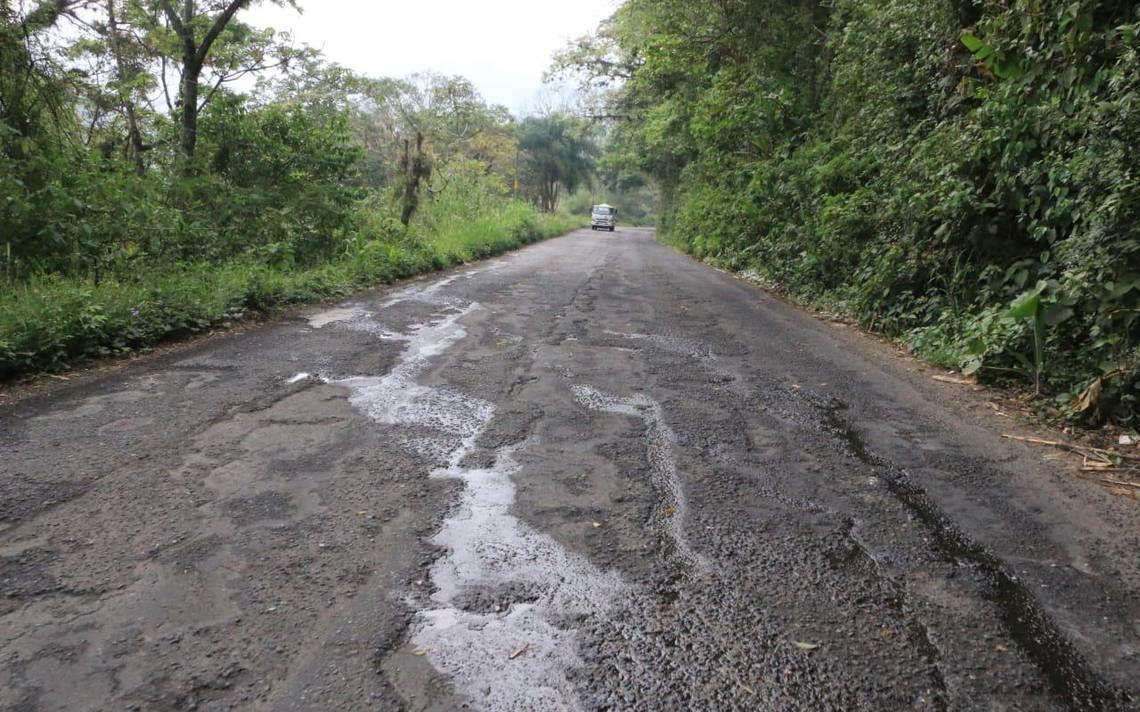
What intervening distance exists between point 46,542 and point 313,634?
1.25 metres

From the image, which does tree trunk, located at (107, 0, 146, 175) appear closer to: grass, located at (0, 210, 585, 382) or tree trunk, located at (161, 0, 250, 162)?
tree trunk, located at (161, 0, 250, 162)

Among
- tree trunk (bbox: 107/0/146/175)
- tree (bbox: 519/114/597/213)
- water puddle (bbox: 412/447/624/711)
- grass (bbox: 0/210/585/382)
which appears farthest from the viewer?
tree (bbox: 519/114/597/213)

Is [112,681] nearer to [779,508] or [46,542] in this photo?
[46,542]

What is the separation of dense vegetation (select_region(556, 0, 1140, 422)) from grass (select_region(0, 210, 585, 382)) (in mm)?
6637

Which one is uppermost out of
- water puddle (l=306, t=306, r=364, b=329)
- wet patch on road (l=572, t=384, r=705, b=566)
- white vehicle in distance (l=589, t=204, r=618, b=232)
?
wet patch on road (l=572, t=384, r=705, b=566)

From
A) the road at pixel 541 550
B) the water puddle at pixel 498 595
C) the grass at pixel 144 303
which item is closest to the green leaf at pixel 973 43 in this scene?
the road at pixel 541 550

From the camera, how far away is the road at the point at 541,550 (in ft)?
6.13

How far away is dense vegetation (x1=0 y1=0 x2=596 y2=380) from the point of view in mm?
5957

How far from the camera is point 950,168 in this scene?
21.2 ft

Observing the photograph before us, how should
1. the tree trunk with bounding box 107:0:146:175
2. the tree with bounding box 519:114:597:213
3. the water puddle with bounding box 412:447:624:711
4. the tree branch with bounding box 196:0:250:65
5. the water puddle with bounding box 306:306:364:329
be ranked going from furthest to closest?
the tree with bounding box 519:114:597:213
the tree branch with bounding box 196:0:250:65
the tree trunk with bounding box 107:0:146:175
the water puddle with bounding box 306:306:364:329
the water puddle with bounding box 412:447:624:711

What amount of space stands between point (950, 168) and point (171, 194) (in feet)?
31.0

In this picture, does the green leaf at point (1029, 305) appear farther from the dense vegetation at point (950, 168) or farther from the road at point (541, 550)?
the road at point (541, 550)

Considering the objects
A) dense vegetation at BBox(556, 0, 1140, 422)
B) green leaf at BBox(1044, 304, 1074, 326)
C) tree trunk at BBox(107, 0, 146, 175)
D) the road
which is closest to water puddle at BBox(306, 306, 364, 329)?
the road

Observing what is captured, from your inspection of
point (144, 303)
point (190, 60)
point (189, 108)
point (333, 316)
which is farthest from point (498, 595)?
point (190, 60)
